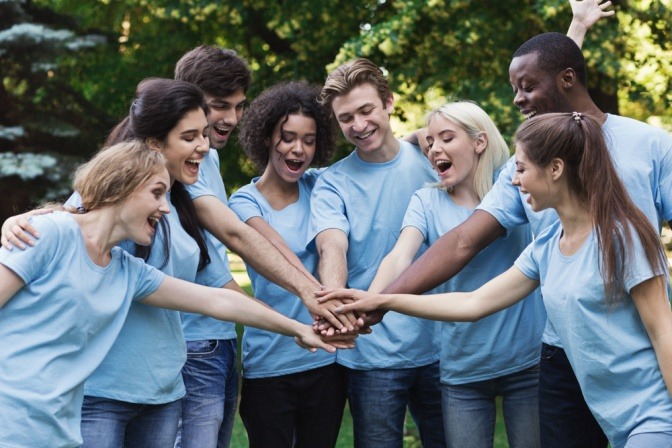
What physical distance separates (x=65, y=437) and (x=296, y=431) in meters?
1.64

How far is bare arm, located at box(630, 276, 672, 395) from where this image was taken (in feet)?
11.3

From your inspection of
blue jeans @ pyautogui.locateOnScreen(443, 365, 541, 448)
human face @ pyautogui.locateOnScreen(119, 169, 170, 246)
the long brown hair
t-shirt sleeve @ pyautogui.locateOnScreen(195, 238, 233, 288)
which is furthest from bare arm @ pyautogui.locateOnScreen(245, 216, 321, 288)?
the long brown hair

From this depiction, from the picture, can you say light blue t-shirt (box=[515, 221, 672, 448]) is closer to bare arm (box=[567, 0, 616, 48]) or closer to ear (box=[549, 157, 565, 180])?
ear (box=[549, 157, 565, 180])

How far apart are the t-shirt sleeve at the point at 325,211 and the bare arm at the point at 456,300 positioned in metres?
0.33

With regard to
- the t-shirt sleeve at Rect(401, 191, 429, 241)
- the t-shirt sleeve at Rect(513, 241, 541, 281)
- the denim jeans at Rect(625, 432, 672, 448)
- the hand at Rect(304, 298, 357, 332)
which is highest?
the t-shirt sleeve at Rect(401, 191, 429, 241)

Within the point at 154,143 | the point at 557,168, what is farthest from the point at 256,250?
the point at 557,168

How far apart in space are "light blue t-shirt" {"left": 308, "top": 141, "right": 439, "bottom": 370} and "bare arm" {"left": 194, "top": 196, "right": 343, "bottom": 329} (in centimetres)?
26

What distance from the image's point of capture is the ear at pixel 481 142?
4.79 m

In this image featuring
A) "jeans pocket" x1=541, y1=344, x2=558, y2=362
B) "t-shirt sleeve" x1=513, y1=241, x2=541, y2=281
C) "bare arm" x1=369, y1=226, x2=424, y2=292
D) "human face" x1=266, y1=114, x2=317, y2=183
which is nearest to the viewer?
"t-shirt sleeve" x1=513, y1=241, x2=541, y2=281

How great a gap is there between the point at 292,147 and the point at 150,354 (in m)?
1.44

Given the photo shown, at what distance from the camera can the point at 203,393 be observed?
4.50m

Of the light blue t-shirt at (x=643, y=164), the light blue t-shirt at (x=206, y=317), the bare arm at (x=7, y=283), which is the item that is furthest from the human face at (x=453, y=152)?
the bare arm at (x=7, y=283)

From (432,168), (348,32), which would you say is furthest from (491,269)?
(348,32)

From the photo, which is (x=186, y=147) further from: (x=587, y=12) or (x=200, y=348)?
(x=587, y=12)
